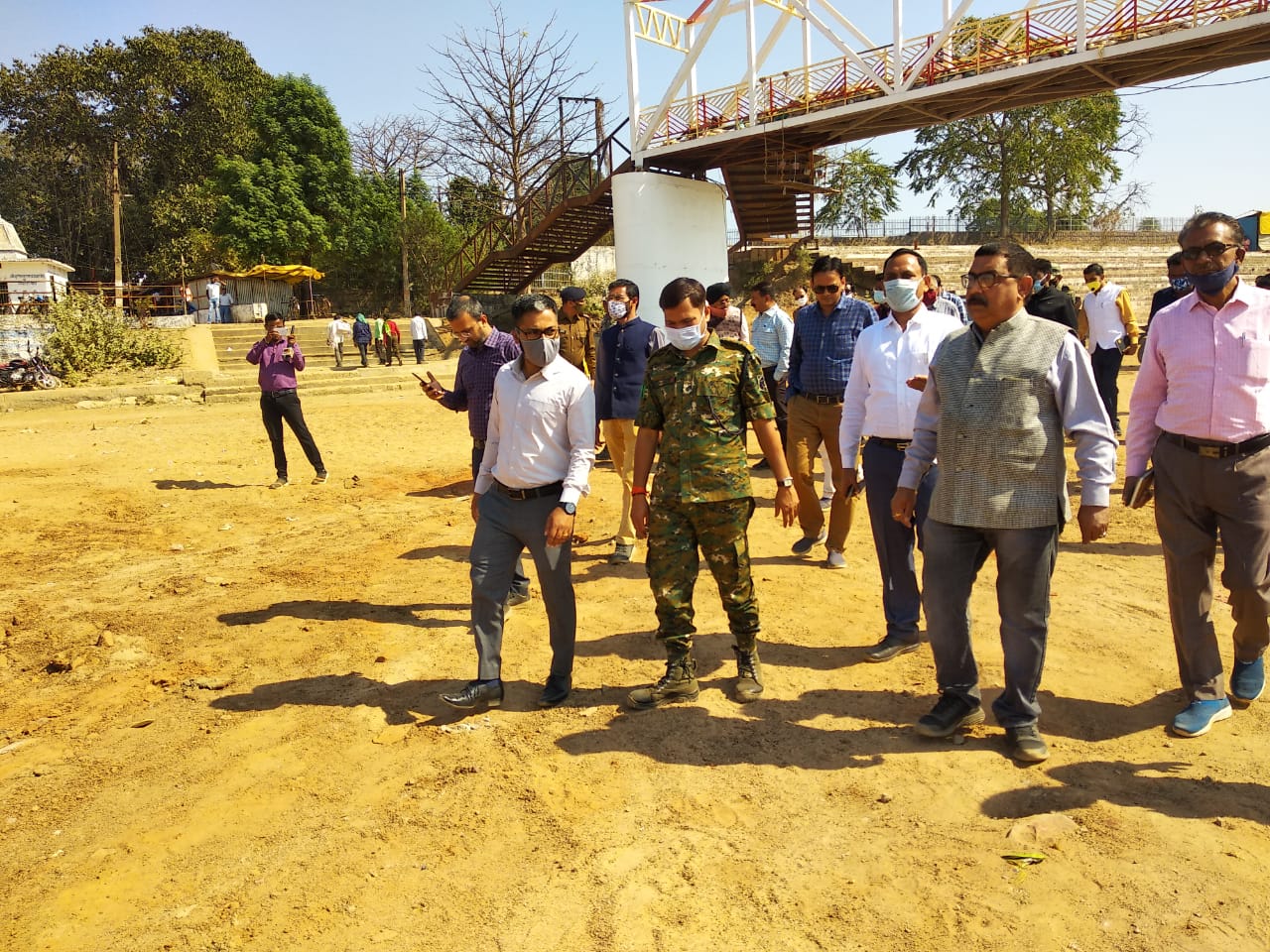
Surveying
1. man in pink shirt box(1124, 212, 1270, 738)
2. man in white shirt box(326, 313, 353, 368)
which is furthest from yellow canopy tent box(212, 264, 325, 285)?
man in pink shirt box(1124, 212, 1270, 738)

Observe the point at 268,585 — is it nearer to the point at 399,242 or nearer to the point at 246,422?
the point at 246,422

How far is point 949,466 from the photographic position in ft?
11.0

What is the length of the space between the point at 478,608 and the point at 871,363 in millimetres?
2313

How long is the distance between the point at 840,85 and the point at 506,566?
14.6 metres

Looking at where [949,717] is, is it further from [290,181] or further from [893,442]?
[290,181]

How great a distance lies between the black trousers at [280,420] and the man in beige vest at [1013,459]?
24.9ft

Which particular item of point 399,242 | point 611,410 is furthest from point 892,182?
point 611,410

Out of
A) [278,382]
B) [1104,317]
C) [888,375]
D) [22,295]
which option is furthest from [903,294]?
[22,295]

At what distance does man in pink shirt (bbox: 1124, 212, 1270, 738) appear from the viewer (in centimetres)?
333

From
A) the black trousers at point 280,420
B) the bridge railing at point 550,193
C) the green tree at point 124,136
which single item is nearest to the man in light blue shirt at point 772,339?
the black trousers at point 280,420

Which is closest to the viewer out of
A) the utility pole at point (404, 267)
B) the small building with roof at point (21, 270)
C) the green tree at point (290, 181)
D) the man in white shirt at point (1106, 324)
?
the man in white shirt at point (1106, 324)

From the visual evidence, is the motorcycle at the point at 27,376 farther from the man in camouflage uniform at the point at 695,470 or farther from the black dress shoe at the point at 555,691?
the man in camouflage uniform at the point at 695,470

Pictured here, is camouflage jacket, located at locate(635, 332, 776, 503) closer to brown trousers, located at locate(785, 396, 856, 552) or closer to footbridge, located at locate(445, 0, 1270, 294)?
brown trousers, located at locate(785, 396, 856, 552)

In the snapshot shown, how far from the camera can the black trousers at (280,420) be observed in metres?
9.34
